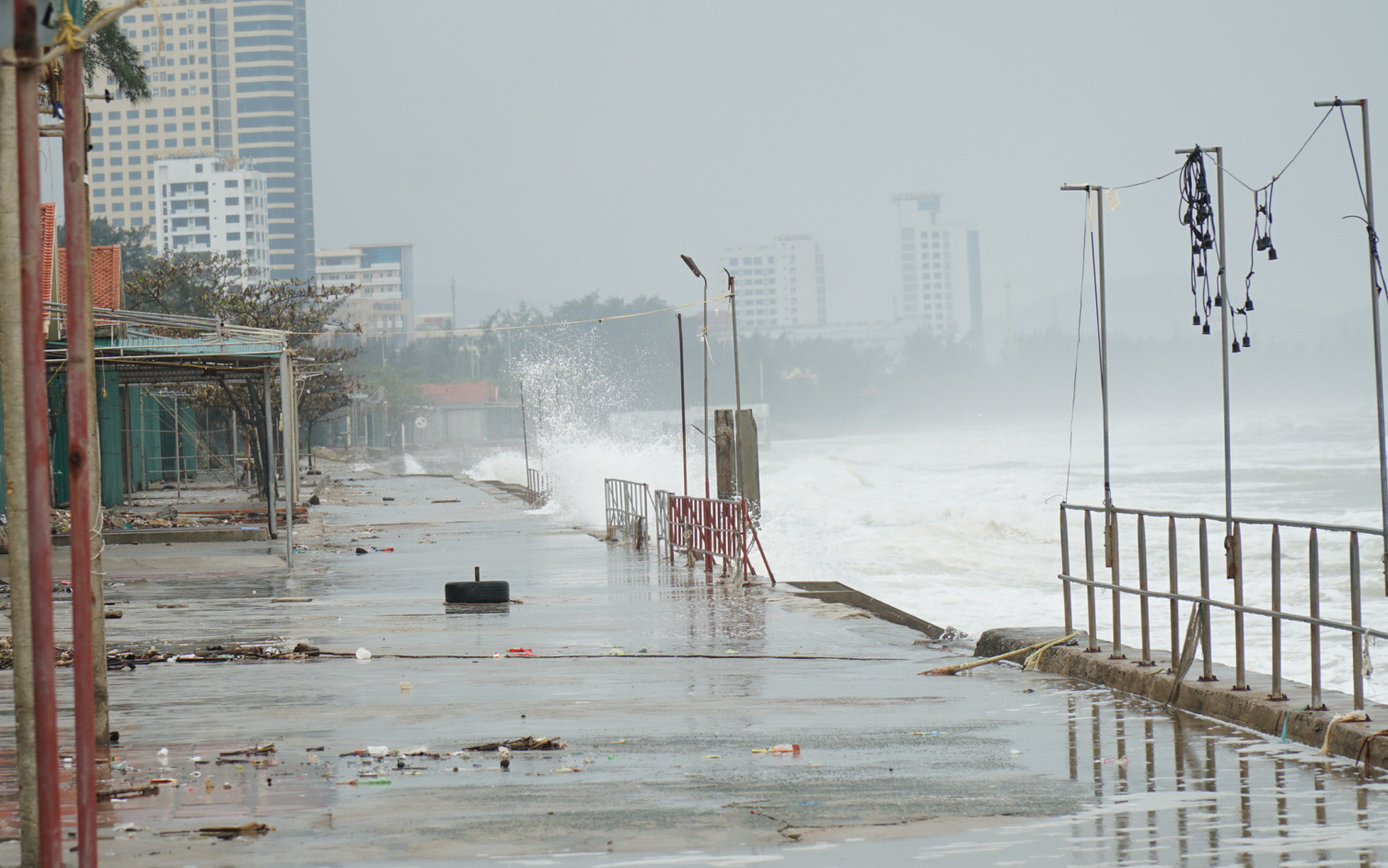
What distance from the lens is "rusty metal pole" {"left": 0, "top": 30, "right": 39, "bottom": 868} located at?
4711 millimetres

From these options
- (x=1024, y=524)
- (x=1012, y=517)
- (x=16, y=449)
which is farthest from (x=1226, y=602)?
(x=1012, y=517)

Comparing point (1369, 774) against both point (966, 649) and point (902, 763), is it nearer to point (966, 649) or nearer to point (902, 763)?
point (902, 763)

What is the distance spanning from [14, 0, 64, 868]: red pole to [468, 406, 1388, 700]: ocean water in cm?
986

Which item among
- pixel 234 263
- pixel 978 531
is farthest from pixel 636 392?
pixel 978 531

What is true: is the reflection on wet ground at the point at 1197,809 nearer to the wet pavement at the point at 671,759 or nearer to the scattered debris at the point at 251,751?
the wet pavement at the point at 671,759

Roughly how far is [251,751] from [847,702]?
3819 mm

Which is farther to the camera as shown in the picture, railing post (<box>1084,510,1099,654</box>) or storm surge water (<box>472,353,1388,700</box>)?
storm surge water (<box>472,353,1388,700</box>)

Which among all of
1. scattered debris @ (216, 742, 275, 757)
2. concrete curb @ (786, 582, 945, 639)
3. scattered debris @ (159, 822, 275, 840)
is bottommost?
concrete curb @ (786, 582, 945, 639)

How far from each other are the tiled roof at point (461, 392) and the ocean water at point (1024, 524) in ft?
160

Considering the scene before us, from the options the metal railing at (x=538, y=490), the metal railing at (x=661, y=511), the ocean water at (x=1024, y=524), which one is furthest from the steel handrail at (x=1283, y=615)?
the metal railing at (x=538, y=490)

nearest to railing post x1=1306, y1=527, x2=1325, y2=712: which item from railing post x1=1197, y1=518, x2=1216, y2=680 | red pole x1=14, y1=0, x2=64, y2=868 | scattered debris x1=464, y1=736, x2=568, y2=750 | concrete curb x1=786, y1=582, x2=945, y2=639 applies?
railing post x1=1197, y1=518, x2=1216, y2=680

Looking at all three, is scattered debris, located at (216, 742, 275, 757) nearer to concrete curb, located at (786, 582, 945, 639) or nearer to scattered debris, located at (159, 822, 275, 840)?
scattered debris, located at (159, 822, 275, 840)

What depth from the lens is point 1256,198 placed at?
29.7ft

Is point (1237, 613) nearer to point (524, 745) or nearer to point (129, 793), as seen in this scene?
point (524, 745)
